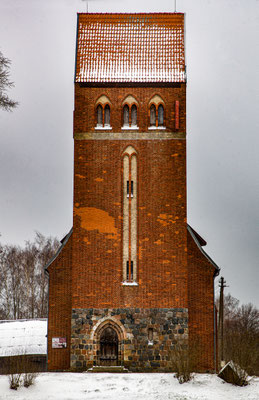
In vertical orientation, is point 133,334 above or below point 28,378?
above

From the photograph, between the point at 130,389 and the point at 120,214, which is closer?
the point at 130,389

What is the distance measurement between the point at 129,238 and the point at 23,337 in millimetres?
15234

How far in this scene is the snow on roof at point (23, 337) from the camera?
3775cm

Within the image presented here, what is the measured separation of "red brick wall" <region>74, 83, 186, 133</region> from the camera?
28266 millimetres

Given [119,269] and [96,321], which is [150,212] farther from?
[96,321]

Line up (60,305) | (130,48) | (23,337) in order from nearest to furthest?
(60,305), (130,48), (23,337)

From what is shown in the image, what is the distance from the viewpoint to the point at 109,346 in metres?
26.9

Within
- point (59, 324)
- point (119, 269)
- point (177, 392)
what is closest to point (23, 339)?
point (59, 324)

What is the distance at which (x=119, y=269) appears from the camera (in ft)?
89.5

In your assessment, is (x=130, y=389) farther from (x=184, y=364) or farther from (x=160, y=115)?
(x=160, y=115)

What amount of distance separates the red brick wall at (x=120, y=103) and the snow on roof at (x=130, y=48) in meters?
0.43

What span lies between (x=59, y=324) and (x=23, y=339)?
477 inches

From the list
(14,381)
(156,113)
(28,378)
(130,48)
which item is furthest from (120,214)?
(14,381)

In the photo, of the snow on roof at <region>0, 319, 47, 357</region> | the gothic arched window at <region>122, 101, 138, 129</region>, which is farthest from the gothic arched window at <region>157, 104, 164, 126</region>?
the snow on roof at <region>0, 319, 47, 357</region>
